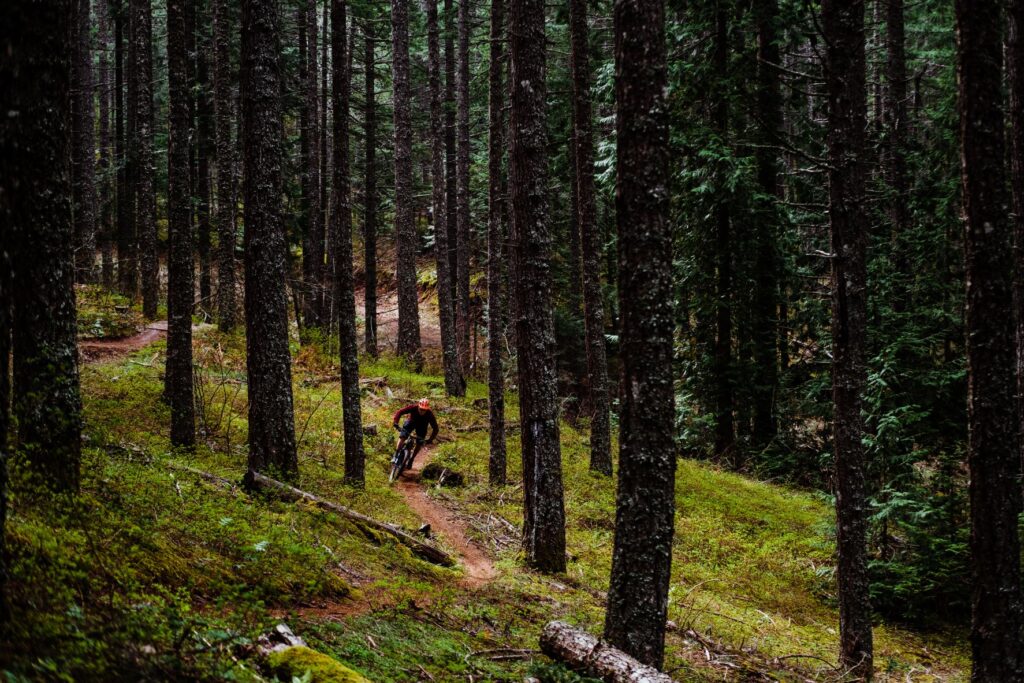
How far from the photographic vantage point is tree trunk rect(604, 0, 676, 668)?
5.40 meters

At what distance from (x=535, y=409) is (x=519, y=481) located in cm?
510

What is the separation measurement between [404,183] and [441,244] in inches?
102

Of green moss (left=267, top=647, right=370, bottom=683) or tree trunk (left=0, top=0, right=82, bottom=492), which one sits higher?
tree trunk (left=0, top=0, right=82, bottom=492)

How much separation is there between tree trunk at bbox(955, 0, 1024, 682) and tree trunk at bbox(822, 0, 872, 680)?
1.15 metres

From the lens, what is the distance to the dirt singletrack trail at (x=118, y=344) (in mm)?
16297

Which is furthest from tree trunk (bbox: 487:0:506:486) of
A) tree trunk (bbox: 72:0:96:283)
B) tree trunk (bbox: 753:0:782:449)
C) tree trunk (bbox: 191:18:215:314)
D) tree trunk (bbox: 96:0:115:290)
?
tree trunk (bbox: 96:0:115:290)

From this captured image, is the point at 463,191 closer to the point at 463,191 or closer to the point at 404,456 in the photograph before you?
the point at 463,191

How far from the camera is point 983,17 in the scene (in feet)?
20.4

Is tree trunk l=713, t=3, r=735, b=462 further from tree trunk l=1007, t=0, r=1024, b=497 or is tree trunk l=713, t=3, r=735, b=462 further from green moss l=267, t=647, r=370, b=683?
green moss l=267, t=647, r=370, b=683

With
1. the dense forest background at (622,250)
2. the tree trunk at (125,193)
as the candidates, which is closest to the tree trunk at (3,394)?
the dense forest background at (622,250)

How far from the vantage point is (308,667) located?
4.29m

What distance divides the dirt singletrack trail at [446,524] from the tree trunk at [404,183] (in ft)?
26.9

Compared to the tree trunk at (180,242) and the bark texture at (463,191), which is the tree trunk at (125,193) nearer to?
the bark texture at (463,191)

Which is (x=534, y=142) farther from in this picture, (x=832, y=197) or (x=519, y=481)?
(x=519, y=481)
